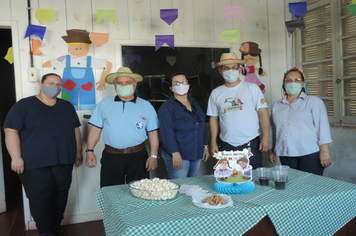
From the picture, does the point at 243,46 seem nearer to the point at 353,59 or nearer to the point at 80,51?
the point at 353,59

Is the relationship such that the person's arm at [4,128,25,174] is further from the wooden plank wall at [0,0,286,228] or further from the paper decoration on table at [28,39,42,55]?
the paper decoration on table at [28,39,42,55]

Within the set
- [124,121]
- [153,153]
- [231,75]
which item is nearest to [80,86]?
[124,121]

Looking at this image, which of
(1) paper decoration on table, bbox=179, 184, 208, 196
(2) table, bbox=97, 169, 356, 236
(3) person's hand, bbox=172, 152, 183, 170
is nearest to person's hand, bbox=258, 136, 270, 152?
(3) person's hand, bbox=172, 152, 183, 170

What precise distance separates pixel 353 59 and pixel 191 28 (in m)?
1.72

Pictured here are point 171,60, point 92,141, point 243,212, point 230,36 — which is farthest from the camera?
point 171,60

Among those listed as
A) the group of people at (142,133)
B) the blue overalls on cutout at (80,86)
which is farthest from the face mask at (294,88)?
the blue overalls on cutout at (80,86)

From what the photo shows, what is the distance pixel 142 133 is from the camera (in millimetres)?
2764

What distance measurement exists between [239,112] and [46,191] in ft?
5.78

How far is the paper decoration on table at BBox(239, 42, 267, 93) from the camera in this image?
3791mm

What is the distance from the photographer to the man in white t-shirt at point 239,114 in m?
2.78

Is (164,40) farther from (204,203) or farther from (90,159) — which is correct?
(204,203)

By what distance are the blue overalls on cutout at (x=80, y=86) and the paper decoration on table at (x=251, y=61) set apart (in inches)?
69.8

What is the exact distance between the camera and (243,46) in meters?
3.77

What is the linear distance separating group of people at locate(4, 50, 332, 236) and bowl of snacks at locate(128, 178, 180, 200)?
94cm
